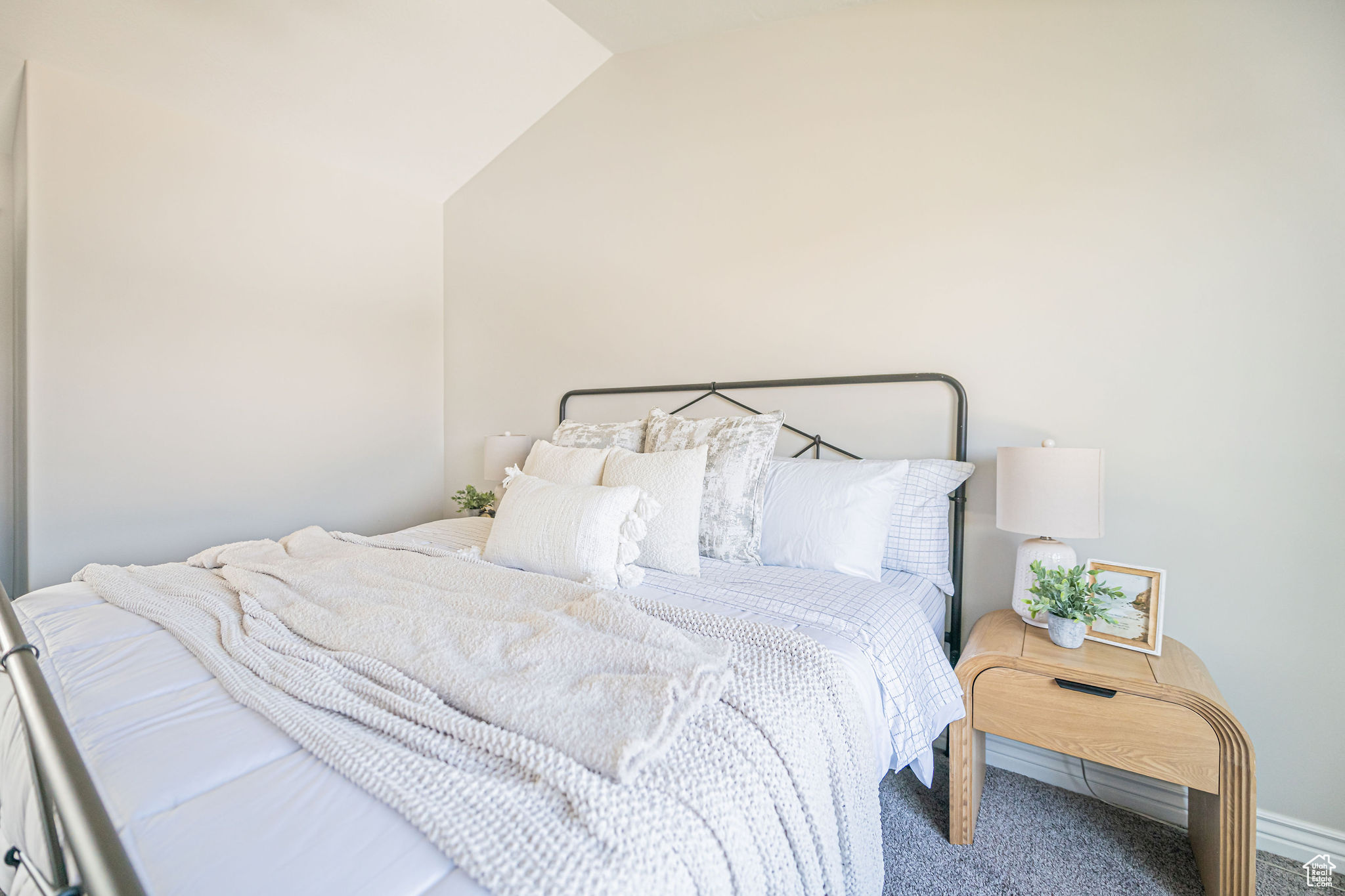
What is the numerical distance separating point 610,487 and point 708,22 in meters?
2.10

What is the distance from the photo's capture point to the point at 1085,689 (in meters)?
1.45

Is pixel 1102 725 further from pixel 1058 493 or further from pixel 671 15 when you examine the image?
pixel 671 15

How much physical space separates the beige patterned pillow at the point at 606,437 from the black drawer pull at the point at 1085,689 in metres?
1.54

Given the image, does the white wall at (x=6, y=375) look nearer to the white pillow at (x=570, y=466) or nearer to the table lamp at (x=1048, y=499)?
the white pillow at (x=570, y=466)

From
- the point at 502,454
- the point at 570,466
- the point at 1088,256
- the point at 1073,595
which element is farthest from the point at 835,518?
the point at 502,454

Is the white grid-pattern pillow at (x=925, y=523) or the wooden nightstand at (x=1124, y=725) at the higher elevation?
the white grid-pattern pillow at (x=925, y=523)

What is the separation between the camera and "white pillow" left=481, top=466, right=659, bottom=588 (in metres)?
1.66

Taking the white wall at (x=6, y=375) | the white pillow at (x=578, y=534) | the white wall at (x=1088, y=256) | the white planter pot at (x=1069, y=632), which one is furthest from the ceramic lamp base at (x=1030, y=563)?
the white wall at (x=6, y=375)

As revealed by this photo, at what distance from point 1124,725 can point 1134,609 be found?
1.18ft

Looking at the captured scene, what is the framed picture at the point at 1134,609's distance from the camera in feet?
5.15

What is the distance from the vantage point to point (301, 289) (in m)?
3.17

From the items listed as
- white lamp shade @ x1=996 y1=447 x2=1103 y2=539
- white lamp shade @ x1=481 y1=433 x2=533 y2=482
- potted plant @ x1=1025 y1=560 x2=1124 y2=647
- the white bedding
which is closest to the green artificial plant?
potted plant @ x1=1025 y1=560 x2=1124 y2=647

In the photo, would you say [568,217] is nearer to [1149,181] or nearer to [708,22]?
[708,22]

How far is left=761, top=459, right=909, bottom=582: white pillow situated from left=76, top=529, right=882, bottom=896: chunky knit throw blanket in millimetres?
683
